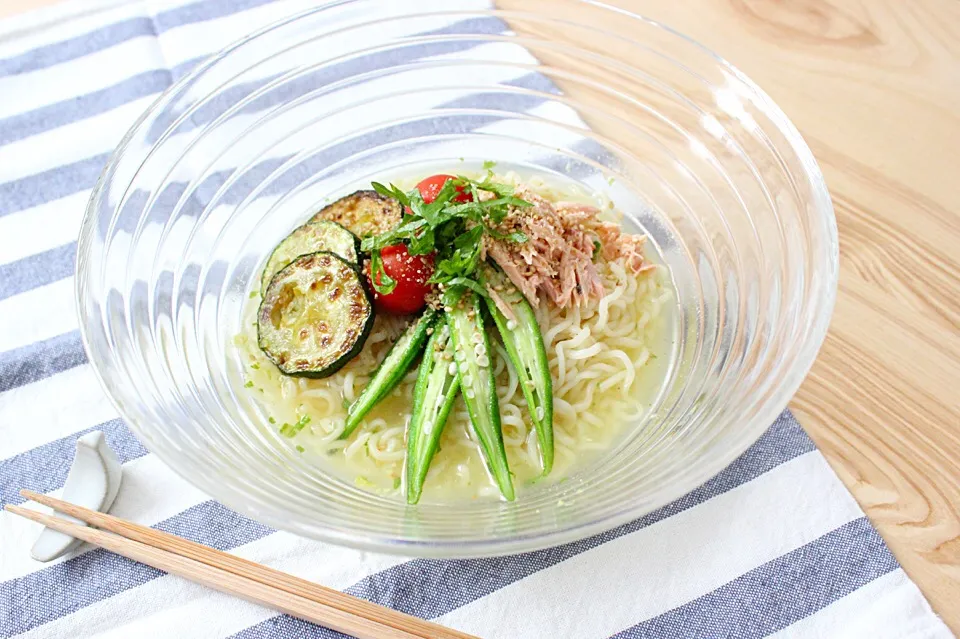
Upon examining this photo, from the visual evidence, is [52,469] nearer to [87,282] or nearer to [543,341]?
[87,282]

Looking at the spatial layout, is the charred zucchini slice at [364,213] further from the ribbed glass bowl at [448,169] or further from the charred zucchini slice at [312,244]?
the ribbed glass bowl at [448,169]

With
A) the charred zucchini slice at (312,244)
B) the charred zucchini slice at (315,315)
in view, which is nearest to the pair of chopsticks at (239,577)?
the charred zucchini slice at (315,315)

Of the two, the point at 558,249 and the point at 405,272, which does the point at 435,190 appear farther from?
the point at 558,249

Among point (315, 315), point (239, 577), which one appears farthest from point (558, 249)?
point (239, 577)

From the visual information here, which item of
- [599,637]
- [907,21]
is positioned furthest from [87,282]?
[907,21]

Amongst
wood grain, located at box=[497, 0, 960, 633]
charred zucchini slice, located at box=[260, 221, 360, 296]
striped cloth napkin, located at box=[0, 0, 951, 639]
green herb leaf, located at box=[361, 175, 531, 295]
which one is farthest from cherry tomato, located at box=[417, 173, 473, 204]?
striped cloth napkin, located at box=[0, 0, 951, 639]

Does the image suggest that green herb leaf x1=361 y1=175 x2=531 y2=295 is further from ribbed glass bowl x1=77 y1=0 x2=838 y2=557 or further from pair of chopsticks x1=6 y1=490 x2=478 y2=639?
pair of chopsticks x1=6 y1=490 x2=478 y2=639
